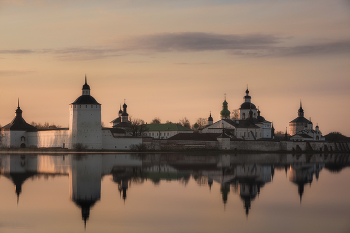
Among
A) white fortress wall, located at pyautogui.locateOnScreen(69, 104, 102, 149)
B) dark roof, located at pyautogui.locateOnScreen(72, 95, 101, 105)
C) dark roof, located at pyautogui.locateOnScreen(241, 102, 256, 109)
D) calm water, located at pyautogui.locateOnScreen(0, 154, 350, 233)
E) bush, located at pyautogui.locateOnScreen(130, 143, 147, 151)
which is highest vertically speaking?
dark roof, located at pyautogui.locateOnScreen(241, 102, 256, 109)

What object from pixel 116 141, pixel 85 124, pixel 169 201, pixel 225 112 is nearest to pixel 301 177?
pixel 169 201

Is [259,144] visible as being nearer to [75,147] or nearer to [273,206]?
[75,147]

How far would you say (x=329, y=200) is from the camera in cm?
1947

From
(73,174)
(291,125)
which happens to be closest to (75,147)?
(73,174)

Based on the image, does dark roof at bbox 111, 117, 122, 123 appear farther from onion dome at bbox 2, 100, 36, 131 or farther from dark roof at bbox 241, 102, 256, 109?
onion dome at bbox 2, 100, 36, 131

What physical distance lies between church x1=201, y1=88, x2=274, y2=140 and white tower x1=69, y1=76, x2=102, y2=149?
15.9 metres

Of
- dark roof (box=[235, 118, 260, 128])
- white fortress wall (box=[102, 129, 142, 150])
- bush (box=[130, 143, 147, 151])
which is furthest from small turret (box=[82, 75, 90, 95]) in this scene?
dark roof (box=[235, 118, 260, 128])

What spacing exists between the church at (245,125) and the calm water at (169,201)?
3557 cm

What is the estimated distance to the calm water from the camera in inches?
574

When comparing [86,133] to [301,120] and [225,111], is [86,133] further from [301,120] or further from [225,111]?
[301,120]

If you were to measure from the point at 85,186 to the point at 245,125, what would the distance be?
151 feet

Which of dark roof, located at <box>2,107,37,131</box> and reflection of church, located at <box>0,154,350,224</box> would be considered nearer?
reflection of church, located at <box>0,154,350,224</box>

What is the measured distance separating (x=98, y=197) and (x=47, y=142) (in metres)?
37.5

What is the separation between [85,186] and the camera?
22.0m
